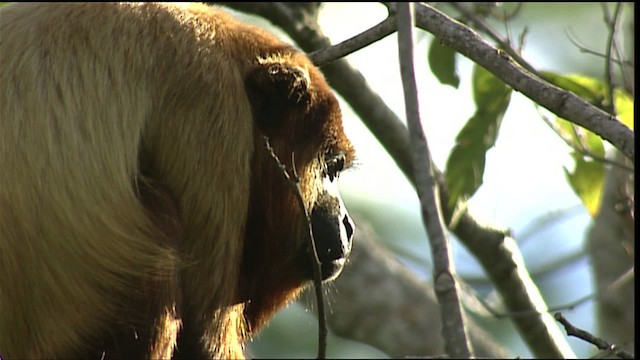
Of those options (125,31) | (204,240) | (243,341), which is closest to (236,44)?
(125,31)

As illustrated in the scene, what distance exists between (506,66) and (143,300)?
4.37 feet

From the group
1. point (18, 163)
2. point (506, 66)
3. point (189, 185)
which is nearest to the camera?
point (506, 66)

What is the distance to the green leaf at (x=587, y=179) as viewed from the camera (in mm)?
4770

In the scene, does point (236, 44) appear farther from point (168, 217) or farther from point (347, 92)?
point (347, 92)

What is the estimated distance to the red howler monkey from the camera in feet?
12.5

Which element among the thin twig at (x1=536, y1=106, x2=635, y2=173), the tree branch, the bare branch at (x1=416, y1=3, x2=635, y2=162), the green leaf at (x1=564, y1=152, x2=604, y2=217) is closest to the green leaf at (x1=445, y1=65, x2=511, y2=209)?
the thin twig at (x1=536, y1=106, x2=635, y2=173)

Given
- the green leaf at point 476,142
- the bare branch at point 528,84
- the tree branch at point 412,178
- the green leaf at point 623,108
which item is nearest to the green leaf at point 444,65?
the green leaf at point 476,142

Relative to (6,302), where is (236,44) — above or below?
above

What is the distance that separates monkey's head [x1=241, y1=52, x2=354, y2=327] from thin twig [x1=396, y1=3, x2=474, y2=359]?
1072 mm

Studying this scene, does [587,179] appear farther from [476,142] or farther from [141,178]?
[141,178]

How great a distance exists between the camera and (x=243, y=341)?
4.46 meters

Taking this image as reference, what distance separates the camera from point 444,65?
190 inches

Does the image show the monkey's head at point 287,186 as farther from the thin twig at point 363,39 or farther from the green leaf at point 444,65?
the green leaf at point 444,65

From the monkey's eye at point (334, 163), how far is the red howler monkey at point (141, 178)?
119 millimetres
